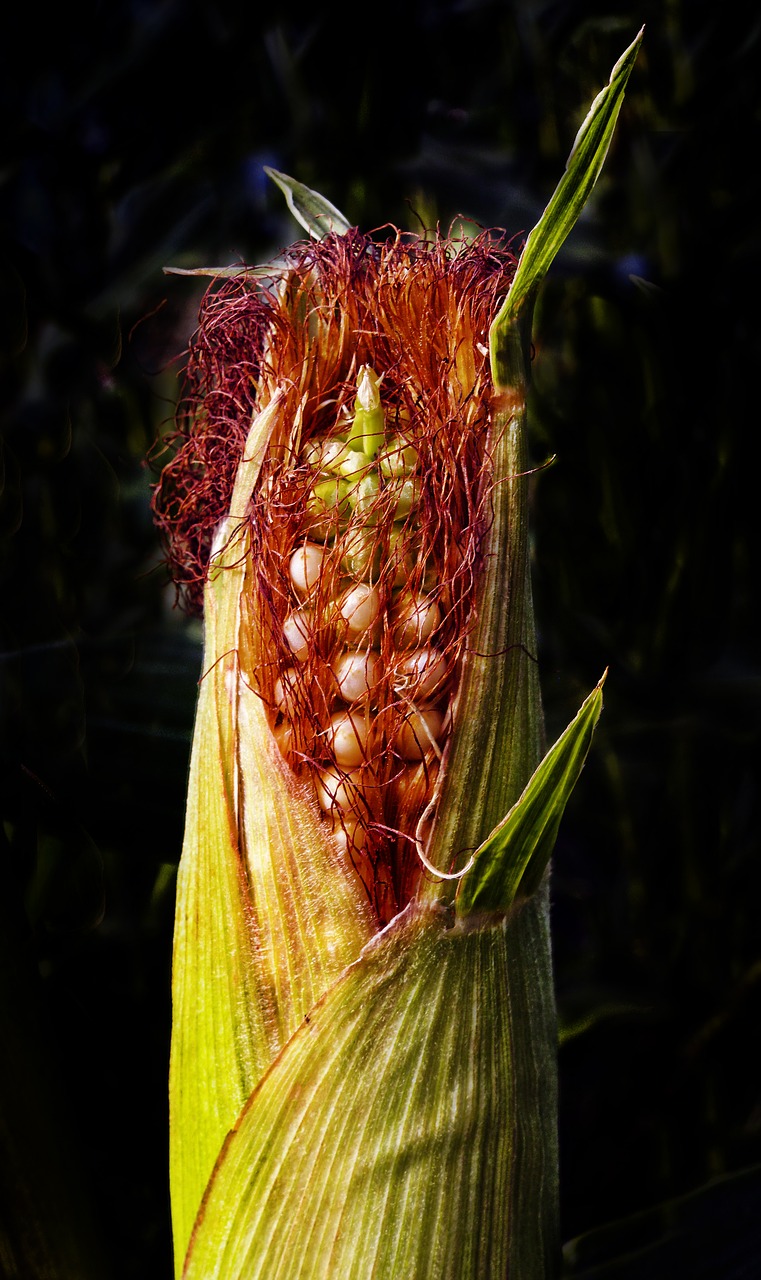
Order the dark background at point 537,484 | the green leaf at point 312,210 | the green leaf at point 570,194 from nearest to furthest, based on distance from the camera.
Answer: the green leaf at point 570,194 → the green leaf at point 312,210 → the dark background at point 537,484

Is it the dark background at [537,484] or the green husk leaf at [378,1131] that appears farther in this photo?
the dark background at [537,484]

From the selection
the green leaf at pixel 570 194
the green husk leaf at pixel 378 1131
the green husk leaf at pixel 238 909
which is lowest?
the green husk leaf at pixel 378 1131

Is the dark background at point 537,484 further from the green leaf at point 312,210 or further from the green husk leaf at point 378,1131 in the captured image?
the green husk leaf at point 378,1131

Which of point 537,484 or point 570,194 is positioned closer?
point 570,194

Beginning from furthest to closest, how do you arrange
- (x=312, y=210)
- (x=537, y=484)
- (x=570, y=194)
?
(x=537, y=484)
(x=312, y=210)
(x=570, y=194)

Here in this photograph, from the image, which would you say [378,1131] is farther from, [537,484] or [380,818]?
[537,484]

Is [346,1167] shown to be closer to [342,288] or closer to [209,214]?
[342,288]

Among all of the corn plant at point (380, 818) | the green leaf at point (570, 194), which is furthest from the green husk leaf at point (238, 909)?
the green leaf at point (570, 194)

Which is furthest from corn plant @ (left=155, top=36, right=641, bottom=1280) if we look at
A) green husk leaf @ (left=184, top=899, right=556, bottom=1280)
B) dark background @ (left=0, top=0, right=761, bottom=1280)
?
dark background @ (left=0, top=0, right=761, bottom=1280)

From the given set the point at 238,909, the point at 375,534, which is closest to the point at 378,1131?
the point at 238,909
